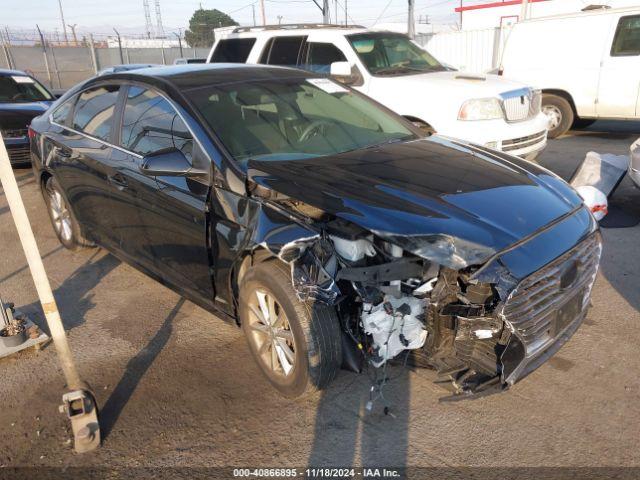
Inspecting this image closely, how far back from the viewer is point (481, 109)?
21.5ft

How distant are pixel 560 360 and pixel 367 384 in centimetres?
124

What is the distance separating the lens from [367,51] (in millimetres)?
7641

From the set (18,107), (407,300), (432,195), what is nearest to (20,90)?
(18,107)

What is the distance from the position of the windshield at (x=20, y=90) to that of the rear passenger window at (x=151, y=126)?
709cm

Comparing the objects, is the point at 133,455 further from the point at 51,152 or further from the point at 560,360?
the point at 51,152

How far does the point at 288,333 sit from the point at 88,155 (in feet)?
8.02

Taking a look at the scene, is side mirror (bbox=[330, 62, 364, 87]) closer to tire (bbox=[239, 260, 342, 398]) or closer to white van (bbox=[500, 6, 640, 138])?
white van (bbox=[500, 6, 640, 138])

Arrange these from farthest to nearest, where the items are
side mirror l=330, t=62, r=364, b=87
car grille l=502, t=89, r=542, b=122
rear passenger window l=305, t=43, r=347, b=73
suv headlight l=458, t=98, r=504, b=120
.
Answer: rear passenger window l=305, t=43, r=347, b=73
side mirror l=330, t=62, r=364, b=87
car grille l=502, t=89, r=542, b=122
suv headlight l=458, t=98, r=504, b=120

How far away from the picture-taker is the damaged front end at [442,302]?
251cm

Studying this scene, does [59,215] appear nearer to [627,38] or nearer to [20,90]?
[20,90]

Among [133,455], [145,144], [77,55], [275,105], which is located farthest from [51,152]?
[77,55]

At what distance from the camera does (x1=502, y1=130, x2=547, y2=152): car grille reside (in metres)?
6.54

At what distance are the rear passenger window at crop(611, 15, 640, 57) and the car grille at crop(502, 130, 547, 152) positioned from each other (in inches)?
146

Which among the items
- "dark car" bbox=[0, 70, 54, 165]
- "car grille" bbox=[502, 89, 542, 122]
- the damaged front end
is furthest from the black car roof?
"dark car" bbox=[0, 70, 54, 165]
